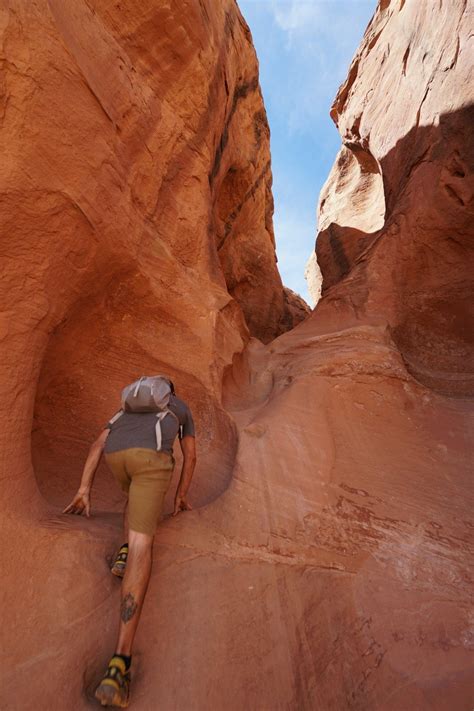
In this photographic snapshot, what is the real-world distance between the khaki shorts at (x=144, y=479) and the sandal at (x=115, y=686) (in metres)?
0.66

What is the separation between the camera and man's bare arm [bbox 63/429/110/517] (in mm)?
3012

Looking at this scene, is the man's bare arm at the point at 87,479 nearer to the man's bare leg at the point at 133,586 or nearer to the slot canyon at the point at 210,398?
the slot canyon at the point at 210,398

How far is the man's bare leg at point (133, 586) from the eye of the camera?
233cm

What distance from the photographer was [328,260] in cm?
1020

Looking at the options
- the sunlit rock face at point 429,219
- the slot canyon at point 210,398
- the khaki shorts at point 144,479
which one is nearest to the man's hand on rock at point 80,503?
the slot canyon at point 210,398

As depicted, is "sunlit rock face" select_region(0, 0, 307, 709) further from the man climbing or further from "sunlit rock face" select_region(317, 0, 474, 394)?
"sunlit rock face" select_region(317, 0, 474, 394)

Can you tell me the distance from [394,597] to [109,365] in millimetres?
3072

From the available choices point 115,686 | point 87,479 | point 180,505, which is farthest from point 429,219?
point 115,686

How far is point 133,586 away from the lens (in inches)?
97.1

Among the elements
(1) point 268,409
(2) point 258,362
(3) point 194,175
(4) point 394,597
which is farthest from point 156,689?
(3) point 194,175

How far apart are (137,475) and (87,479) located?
496 mm

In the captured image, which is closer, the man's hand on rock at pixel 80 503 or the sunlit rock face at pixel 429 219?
the man's hand on rock at pixel 80 503

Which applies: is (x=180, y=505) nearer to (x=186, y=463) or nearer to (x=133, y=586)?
(x=186, y=463)

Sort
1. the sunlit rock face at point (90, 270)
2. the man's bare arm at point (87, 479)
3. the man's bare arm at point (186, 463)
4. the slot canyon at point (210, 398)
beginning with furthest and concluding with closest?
the man's bare arm at point (186, 463) < the man's bare arm at point (87, 479) < the sunlit rock face at point (90, 270) < the slot canyon at point (210, 398)
